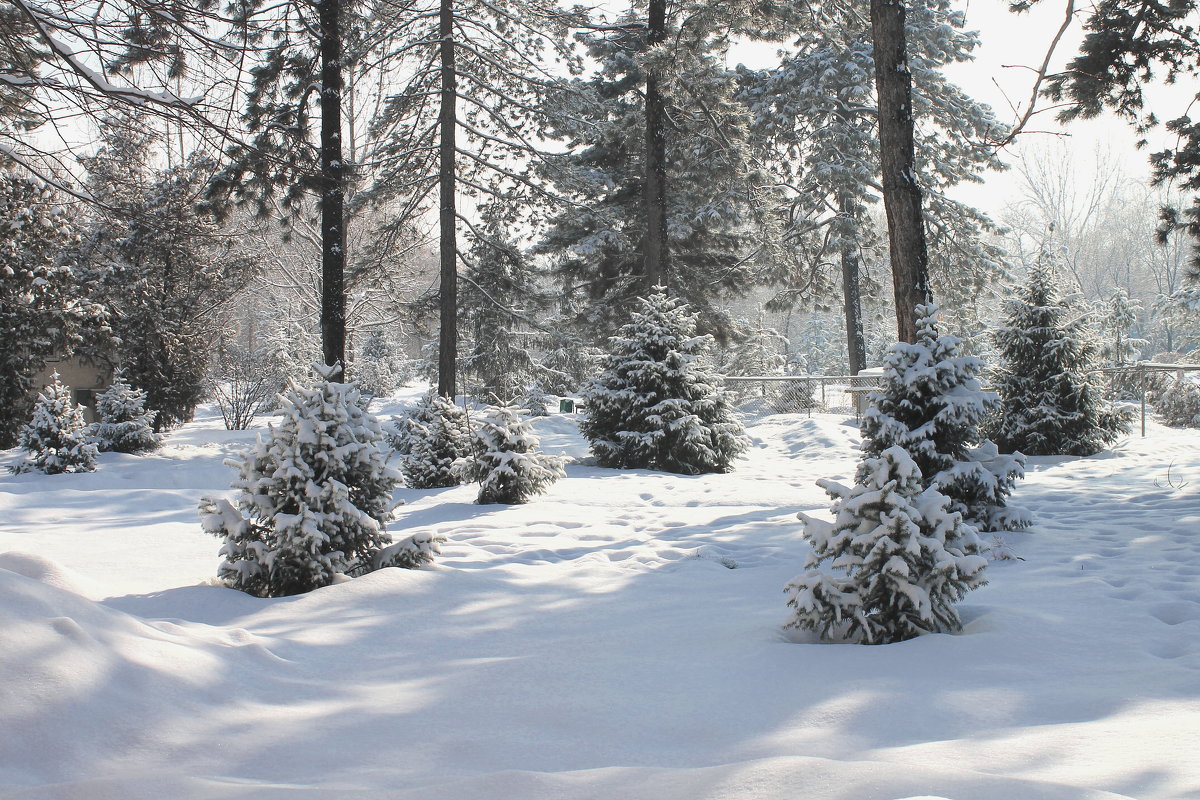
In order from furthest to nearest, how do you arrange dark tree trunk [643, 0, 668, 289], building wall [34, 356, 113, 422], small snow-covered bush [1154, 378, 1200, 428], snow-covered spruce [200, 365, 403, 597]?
building wall [34, 356, 113, 422], small snow-covered bush [1154, 378, 1200, 428], dark tree trunk [643, 0, 668, 289], snow-covered spruce [200, 365, 403, 597]

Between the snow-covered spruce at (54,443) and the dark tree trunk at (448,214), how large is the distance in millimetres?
5666

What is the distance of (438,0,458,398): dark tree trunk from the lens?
1383 centimetres

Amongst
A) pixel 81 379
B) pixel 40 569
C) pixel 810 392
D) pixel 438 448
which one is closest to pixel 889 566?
pixel 40 569

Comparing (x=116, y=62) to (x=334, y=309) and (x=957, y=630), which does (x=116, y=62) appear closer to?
(x=334, y=309)

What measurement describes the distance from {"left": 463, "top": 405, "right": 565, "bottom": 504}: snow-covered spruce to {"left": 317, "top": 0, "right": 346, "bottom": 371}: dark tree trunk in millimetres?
2278

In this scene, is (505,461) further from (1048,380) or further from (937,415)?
(1048,380)

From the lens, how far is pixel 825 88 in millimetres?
20266

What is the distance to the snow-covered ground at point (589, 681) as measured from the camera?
1.99m

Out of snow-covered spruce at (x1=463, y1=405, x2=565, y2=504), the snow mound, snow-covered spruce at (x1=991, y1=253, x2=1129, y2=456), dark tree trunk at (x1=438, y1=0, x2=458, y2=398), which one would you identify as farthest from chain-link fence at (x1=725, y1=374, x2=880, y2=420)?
the snow mound

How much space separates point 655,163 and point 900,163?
9.24 meters

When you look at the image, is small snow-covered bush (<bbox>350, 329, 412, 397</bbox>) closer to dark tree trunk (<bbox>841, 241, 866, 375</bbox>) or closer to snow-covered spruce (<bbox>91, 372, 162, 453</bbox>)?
snow-covered spruce (<bbox>91, 372, 162, 453</bbox>)

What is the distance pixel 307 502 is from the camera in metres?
4.93

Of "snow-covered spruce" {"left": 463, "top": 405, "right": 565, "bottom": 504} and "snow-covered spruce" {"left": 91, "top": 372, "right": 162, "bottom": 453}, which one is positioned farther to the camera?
"snow-covered spruce" {"left": 91, "top": 372, "right": 162, "bottom": 453}

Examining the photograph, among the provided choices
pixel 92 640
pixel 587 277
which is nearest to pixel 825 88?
pixel 587 277
